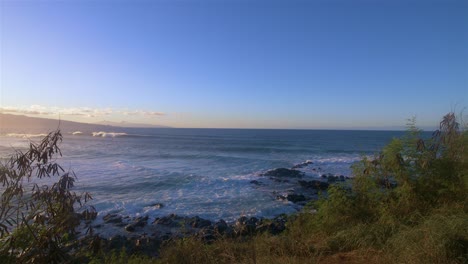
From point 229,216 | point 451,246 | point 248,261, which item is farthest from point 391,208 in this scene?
point 229,216

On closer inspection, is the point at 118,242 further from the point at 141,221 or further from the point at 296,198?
the point at 296,198

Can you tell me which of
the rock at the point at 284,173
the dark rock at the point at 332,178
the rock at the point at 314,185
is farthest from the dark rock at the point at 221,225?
the dark rock at the point at 332,178

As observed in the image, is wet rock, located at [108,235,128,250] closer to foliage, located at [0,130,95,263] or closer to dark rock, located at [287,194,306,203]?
foliage, located at [0,130,95,263]

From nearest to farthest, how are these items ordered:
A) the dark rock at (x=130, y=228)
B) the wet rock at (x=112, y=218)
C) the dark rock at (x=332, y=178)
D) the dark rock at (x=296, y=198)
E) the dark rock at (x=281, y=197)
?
the dark rock at (x=130, y=228)
the wet rock at (x=112, y=218)
the dark rock at (x=296, y=198)
the dark rock at (x=281, y=197)
the dark rock at (x=332, y=178)

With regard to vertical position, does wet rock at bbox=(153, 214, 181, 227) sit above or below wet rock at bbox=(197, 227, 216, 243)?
below

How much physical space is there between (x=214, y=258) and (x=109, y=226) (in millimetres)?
8502

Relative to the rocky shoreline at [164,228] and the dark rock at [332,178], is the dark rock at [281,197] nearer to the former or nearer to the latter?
the rocky shoreline at [164,228]

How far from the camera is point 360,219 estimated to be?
24.1 ft

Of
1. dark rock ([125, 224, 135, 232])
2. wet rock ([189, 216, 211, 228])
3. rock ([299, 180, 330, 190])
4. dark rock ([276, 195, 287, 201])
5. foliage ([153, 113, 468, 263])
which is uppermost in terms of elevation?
foliage ([153, 113, 468, 263])

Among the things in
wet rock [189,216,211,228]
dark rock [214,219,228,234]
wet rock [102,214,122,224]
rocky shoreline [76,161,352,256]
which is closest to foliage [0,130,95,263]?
rocky shoreline [76,161,352,256]

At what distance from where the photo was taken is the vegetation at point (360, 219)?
3.88m

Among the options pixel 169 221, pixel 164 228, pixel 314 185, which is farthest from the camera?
pixel 314 185

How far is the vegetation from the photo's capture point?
3883mm

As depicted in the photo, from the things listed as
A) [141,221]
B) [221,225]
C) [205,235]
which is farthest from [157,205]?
[205,235]
